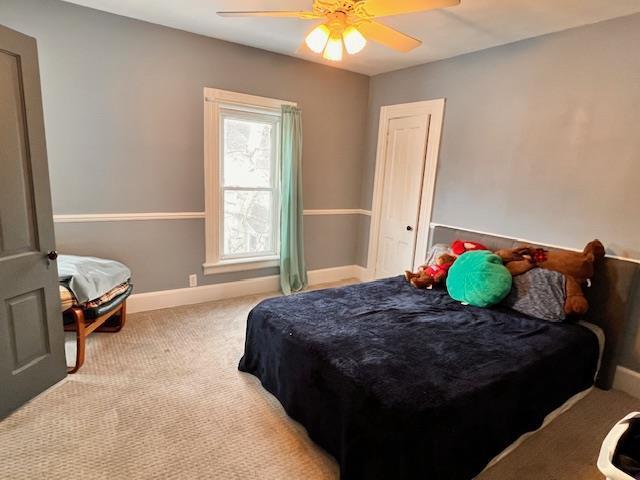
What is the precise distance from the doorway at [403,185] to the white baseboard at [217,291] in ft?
1.90

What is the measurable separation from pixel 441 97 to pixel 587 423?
291 centimetres

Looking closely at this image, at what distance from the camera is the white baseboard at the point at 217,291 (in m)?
3.33

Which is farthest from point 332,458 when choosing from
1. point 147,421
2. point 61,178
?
point 61,178

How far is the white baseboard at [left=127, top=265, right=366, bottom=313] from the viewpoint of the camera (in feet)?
10.9

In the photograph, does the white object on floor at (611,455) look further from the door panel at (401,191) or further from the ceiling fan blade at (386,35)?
the door panel at (401,191)

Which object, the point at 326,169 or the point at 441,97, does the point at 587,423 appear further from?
the point at 326,169

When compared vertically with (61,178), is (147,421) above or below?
below

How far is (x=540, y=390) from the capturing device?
1906mm

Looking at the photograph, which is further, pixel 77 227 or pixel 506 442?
pixel 77 227

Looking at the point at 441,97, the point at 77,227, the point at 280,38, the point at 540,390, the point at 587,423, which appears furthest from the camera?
the point at 441,97

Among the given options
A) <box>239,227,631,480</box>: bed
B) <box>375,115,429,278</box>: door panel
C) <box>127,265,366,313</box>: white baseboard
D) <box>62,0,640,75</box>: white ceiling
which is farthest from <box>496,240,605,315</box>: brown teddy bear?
<box>127,265,366,313</box>: white baseboard

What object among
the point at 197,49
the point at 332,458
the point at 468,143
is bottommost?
the point at 332,458

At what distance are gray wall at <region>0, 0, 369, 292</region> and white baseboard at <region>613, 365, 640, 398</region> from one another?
10.9 feet

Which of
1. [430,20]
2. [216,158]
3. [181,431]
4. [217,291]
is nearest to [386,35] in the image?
[430,20]
